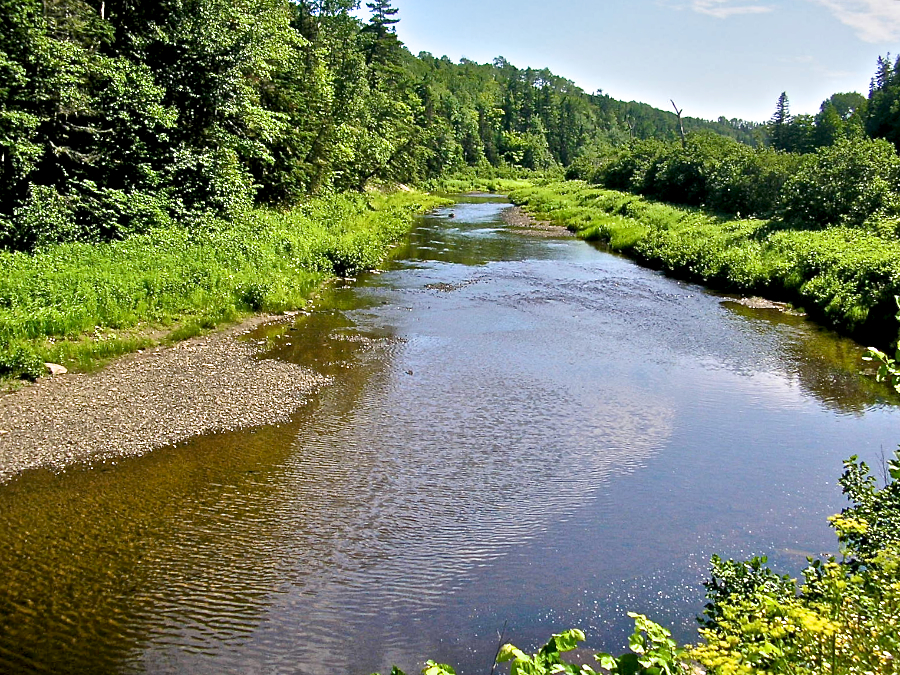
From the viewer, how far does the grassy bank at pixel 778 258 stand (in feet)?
64.8

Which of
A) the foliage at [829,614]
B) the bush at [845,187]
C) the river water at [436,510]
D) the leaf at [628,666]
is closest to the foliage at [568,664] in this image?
the leaf at [628,666]

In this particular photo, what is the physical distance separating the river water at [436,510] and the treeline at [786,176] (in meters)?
12.6

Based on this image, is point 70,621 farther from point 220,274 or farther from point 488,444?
point 220,274

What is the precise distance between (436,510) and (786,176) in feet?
105

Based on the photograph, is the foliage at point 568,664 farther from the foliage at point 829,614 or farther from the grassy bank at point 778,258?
the grassy bank at point 778,258

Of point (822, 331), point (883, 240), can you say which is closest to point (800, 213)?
point (883, 240)

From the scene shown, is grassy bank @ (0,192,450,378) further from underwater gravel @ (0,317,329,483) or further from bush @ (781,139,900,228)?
bush @ (781,139,900,228)

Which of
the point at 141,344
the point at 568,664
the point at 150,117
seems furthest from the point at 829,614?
the point at 150,117

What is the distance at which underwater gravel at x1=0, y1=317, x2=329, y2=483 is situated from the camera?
11.2m

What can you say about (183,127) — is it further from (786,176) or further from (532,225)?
(786,176)

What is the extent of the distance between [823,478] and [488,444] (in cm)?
532

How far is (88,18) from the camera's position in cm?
2152

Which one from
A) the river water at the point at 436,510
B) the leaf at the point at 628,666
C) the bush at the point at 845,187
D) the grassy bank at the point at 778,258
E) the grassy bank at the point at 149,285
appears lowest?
the river water at the point at 436,510

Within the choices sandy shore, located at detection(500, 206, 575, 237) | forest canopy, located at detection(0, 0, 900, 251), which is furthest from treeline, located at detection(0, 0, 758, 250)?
sandy shore, located at detection(500, 206, 575, 237)
